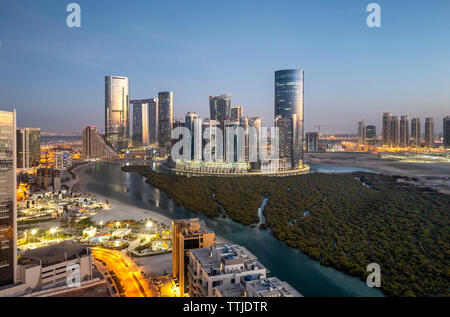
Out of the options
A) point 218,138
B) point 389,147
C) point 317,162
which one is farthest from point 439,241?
point 389,147

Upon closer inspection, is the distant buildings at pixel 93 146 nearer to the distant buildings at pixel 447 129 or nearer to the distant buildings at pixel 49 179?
the distant buildings at pixel 49 179

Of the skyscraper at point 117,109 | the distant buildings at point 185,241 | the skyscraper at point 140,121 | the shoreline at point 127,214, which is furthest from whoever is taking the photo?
the skyscraper at point 140,121

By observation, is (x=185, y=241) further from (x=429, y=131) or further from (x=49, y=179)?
(x=429, y=131)

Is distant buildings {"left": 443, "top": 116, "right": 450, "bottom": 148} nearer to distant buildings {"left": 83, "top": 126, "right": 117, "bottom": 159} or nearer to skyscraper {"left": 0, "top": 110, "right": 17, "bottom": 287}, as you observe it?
skyscraper {"left": 0, "top": 110, "right": 17, "bottom": 287}

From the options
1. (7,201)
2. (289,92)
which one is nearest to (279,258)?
(7,201)

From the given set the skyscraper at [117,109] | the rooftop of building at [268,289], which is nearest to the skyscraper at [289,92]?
the skyscraper at [117,109]
